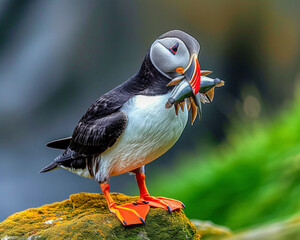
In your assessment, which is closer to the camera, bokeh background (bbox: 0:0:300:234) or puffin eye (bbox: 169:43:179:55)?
puffin eye (bbox: 169:43:179:55)

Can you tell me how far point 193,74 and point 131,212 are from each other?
70 cm

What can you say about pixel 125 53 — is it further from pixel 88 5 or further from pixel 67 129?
pixel 67 129

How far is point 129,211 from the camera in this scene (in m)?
2.27

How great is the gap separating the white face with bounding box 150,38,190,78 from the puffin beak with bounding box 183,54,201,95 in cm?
2

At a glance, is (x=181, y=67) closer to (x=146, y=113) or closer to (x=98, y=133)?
(x=146, y=113)

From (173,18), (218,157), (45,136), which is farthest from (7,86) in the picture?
(218,157)

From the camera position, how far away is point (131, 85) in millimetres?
2334

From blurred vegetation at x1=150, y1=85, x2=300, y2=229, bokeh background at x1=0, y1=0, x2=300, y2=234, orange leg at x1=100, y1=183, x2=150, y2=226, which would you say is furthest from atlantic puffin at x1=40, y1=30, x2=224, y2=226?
bokeh background at x1=0, y1=0, x2=300, y2=234

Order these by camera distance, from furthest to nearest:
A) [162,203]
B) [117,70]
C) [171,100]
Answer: [117,70] < [162,203] < [171,100]

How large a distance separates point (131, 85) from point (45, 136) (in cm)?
325

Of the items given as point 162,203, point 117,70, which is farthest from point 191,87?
point 117,70

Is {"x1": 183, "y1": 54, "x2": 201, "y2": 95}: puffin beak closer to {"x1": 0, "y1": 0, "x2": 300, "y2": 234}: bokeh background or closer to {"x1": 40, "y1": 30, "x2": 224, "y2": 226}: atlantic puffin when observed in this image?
{"x1": 40, "y1": 30, "x2": 224, "y2": 226}: atlantic puffin

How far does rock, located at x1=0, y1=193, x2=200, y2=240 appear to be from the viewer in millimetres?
2175

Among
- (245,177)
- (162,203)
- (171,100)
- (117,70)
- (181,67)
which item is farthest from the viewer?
(117,70)
